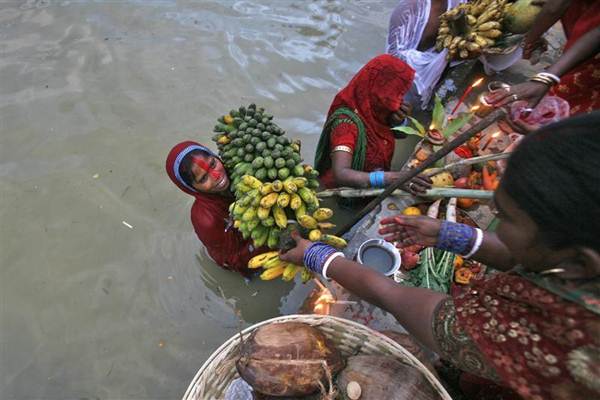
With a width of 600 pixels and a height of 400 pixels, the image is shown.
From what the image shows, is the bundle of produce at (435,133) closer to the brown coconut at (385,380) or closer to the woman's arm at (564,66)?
the woman's arm at (564,66)

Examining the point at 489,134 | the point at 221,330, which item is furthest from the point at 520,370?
the point at 489,134

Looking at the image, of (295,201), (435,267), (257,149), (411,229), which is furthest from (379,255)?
(257,149)

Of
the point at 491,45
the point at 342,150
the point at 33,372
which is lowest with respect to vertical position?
the point at 33,372

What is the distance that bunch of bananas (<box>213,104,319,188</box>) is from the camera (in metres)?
2.22

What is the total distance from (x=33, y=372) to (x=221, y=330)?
5.21 feet

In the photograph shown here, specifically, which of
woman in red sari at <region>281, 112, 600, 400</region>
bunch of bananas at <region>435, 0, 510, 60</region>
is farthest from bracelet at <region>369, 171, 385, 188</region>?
bunch of bananas at <region>435, 0, 510, 60</region>

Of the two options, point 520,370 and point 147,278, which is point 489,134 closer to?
point 520,370

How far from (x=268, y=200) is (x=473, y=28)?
3649 mm

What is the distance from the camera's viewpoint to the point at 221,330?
3.35m

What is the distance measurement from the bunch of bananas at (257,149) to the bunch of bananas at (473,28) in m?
2.83

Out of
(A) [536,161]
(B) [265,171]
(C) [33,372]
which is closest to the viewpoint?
(A) [536,161]

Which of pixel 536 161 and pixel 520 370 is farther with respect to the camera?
pixel 520 370

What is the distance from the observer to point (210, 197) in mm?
2758

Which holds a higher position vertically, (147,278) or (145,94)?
(145,94)
